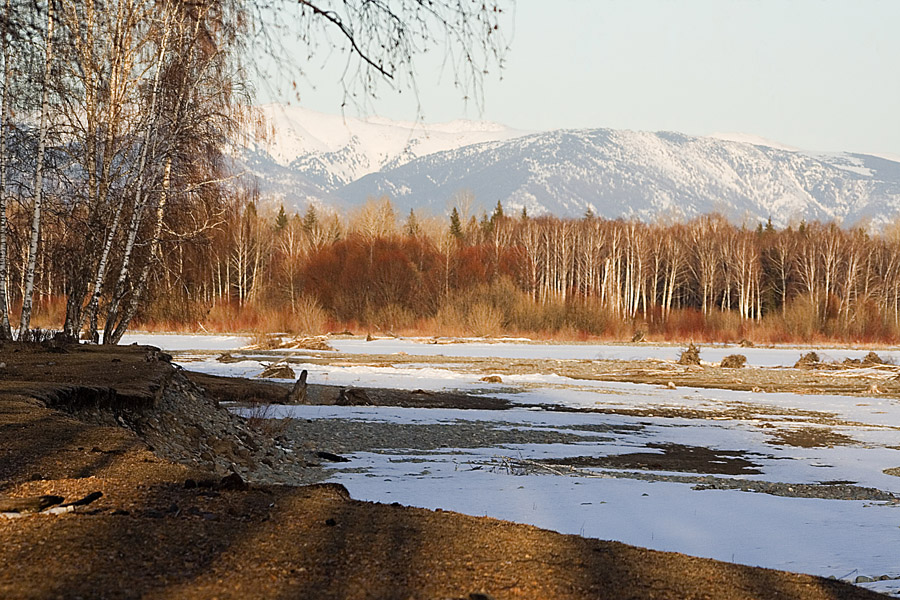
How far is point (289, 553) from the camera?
471 centimetres

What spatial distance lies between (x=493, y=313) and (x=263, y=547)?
2341 inches

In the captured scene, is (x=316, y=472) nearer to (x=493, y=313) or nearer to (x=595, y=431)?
(x=595, y=431)

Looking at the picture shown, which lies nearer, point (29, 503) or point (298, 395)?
point (29, 503)

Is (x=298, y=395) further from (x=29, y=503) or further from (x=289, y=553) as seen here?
(x=289, y=553)

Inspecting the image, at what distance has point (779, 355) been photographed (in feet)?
156

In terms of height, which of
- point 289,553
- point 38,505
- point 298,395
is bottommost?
point 298,395

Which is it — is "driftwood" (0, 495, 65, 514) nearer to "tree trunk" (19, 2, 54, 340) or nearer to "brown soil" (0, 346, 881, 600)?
"brown soil" (0, 346, 881, 600)

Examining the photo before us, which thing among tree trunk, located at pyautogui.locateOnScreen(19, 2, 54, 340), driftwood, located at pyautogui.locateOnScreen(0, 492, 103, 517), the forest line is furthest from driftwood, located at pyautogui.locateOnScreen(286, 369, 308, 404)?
the forest line

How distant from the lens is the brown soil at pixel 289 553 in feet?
13.6

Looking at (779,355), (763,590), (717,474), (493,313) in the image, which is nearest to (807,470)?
(717,474)

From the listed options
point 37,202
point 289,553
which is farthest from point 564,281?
point 289,553

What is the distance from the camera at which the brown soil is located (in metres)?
4.16

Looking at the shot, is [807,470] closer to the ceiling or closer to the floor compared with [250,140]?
closer to the floor

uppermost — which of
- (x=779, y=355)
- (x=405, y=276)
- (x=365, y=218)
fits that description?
(x=365, y=218)
